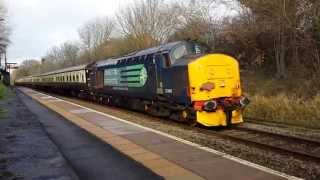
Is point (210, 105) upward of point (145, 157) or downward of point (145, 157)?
upward

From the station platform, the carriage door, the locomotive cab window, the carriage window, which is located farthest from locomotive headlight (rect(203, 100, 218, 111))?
the carriage door

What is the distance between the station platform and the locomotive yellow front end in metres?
2.01

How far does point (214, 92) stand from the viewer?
1639 cm

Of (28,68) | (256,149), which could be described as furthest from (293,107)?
(28,68)

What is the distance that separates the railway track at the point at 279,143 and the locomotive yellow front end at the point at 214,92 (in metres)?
0.58

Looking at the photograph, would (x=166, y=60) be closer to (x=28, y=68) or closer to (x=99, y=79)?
(x=99, y=79)

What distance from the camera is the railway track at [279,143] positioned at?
1089cm

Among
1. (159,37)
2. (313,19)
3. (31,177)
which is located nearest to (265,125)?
(31,177)

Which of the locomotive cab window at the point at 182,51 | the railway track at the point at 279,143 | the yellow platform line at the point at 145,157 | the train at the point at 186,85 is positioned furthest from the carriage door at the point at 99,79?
the railway track at the point at 279,143

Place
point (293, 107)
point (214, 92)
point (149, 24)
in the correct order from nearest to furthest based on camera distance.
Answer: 1. point (214, 92)
2. point (293, 107)
3. point (149, 24)

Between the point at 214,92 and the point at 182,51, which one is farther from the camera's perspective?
the point at 182,51

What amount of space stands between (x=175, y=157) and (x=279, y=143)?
3.72m

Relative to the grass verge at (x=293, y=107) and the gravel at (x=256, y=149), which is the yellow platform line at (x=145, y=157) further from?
the grass verge at (x=293, y=107)

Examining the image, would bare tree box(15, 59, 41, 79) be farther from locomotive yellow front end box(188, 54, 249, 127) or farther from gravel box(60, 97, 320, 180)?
gravel box(60, 97, 320, 180)
